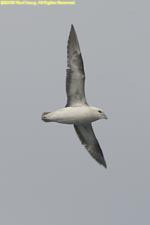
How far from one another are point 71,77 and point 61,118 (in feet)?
7.41

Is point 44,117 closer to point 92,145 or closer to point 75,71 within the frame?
point 75,71

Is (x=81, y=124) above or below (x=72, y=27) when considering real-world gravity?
below

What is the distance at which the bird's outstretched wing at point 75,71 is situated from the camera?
65500mm

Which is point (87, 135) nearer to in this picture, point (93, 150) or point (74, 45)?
point (93, 150)

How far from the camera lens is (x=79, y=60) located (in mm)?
65562

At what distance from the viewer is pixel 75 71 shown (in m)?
65.5

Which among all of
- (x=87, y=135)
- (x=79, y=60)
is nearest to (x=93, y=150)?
(x=87, y=135)

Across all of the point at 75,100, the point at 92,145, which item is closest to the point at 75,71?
the point at 75,100

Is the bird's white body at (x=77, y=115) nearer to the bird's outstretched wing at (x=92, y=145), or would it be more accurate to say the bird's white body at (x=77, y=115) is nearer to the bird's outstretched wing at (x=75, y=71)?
the bird's outstretched wing at (x=75, y=71)

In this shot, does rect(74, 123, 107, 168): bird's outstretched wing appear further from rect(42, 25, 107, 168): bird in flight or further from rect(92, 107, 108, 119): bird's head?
rect(92, 107, 108, 119): bird's head

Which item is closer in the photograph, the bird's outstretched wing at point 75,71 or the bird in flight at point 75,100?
the bird in flight at point 75,100

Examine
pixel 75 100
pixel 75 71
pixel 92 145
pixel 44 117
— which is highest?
pixel 75 71

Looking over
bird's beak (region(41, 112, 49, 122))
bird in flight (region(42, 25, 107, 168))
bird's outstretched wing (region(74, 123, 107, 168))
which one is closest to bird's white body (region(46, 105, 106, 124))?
bird in flight (region(42, 25, 107, 168))

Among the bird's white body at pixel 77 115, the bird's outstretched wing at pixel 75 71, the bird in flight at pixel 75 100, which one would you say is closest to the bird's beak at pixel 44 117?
the bird in flight at pixel 75 100
